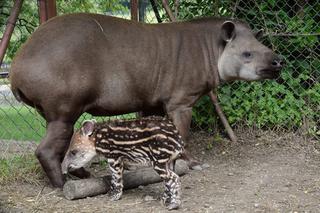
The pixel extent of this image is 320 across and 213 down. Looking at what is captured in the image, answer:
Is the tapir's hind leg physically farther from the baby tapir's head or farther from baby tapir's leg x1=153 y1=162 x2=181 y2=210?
baby tapir's leg x1=153 y1=162 x2=181 y2=210

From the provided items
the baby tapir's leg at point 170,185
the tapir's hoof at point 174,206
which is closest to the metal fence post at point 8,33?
the baby tapir's leg at point 170,185

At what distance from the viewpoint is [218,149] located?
659 cm

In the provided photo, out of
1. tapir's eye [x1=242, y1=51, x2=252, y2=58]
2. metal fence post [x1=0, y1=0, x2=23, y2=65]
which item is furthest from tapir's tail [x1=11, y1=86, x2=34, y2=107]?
tapir's eye [x1=242, y1=51, x2=252, y2=58]

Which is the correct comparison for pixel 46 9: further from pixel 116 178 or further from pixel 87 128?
pixel 116 178

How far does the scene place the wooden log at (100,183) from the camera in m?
4.62

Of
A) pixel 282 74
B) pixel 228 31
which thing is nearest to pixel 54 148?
pixel 228 31

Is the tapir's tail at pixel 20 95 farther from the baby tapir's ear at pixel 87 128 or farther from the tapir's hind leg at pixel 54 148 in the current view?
the baby tapir's ear at pixel 87 128

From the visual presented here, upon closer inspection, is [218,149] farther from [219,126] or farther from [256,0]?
[256,0]

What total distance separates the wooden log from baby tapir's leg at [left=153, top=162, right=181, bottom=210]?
0.58 metres

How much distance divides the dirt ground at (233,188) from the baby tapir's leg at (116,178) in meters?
0.07

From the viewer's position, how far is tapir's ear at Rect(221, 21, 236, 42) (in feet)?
18.0

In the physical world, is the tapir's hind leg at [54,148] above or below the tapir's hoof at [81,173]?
above

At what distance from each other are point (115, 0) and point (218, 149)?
2.89 m

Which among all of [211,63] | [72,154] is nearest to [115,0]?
[211,63]
